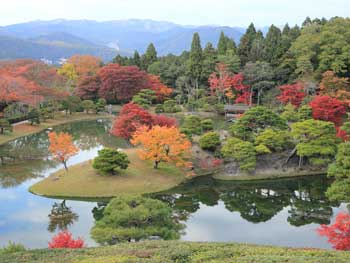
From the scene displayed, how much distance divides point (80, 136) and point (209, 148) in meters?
16.0

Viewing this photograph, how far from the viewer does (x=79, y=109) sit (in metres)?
53.3

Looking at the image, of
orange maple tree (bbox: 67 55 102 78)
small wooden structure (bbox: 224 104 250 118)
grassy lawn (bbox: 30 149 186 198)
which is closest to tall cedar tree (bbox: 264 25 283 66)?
small wooden structure (bbox: 224 104 250 118)

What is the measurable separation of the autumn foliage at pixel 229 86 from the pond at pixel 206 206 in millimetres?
21910

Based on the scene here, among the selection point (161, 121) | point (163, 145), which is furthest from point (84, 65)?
point (163, 145)

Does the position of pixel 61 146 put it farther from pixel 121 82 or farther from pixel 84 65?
pixel 84 65

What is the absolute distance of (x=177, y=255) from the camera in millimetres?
11727

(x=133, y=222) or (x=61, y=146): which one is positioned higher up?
(x=61, y=146)

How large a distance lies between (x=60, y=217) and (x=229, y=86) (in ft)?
103

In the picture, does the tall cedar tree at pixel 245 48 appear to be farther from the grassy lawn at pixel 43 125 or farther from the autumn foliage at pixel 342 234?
the autumn foliage at pixel 342 234

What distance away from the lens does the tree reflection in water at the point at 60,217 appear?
21.8 metres

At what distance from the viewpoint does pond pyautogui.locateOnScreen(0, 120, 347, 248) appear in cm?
2077

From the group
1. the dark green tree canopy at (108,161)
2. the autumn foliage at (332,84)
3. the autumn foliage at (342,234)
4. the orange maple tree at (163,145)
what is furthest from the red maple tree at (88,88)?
the autumn foliage at (342,234)

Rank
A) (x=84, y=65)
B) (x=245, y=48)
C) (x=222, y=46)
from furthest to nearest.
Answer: (x=84, y=65)
(x=222, y=46)
(x=245, y=48)

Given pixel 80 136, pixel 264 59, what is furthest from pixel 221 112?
Answer: pixel 80 136
